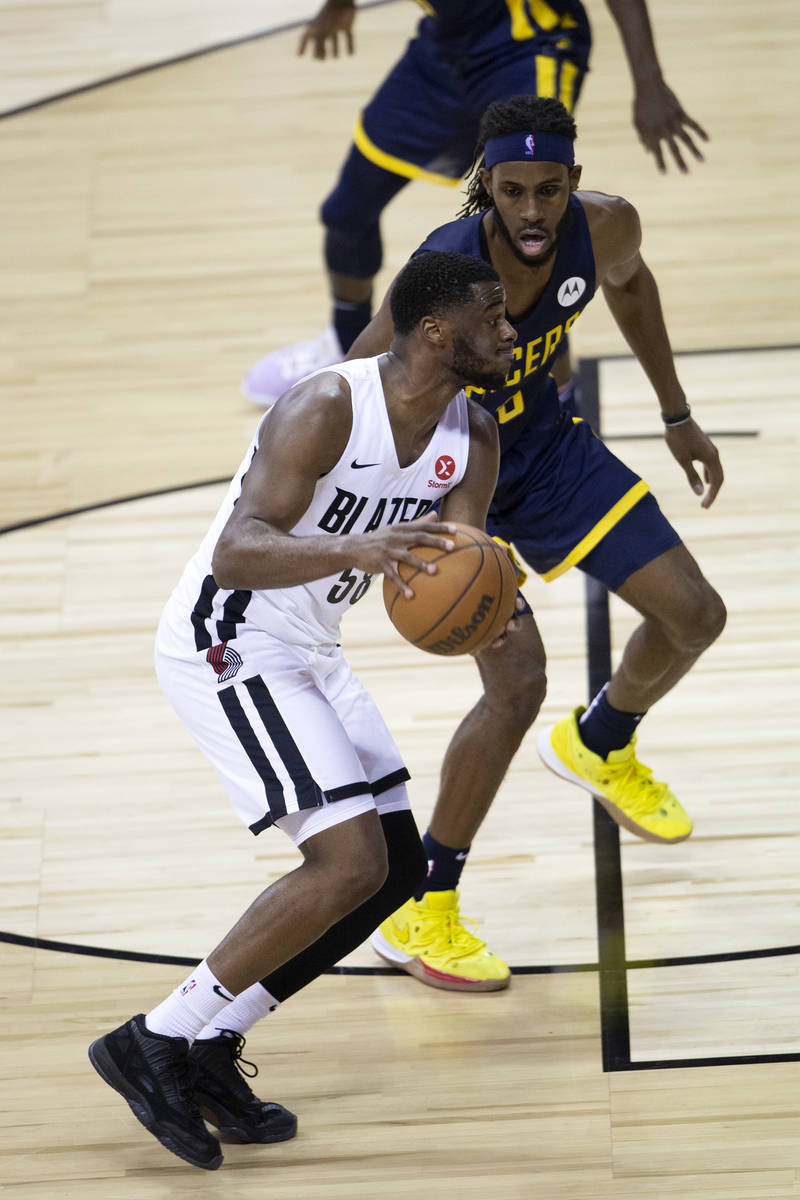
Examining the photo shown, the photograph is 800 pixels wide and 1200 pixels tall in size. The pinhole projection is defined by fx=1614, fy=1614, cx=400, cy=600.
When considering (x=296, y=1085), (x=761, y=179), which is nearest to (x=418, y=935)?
(x=296, y=1085)

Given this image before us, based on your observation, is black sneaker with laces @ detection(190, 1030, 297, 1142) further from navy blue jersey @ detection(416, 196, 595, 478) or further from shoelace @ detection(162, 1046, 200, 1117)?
navy blue jersey @ detection(416, 196, 595, 478)

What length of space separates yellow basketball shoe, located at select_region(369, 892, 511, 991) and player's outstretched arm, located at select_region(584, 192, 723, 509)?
1187 millimetres

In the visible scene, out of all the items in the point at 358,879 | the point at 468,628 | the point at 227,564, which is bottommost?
the point at 358,879

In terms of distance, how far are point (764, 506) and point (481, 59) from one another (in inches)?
68.8

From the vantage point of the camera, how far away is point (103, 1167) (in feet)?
10.7

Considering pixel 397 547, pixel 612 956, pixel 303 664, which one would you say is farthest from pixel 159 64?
pixel 397 547

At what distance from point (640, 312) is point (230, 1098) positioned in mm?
2066

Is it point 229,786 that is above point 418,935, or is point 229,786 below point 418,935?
above

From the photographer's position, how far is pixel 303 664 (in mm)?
3268

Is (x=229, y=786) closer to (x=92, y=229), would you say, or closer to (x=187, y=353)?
(x=187, y=353)

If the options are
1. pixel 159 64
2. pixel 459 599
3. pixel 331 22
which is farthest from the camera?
pixel 159 64

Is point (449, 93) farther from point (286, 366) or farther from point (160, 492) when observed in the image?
point (160, 492)

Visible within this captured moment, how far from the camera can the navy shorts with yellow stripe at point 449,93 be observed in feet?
17.1

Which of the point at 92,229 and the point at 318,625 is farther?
the point at 92,229
